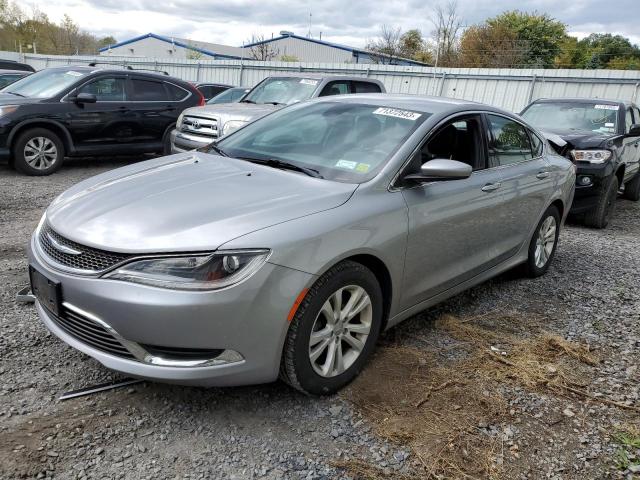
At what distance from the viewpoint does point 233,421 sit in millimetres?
2684

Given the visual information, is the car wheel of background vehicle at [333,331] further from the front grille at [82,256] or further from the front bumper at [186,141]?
the front bumper at [186,141]

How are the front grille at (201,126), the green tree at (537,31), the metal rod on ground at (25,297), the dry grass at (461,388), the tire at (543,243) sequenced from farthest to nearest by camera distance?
the green tree at (537,31) < the front grille at (201,126) < the tire at (543,243) < the metal rod on ground at (25,297) < the dry grass at (461,388)

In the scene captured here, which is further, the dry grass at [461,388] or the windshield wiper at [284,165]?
the windshield wiper at [284,165]

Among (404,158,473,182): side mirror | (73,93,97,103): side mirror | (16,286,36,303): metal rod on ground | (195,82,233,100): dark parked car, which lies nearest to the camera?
(404,158,473,182): side mirror

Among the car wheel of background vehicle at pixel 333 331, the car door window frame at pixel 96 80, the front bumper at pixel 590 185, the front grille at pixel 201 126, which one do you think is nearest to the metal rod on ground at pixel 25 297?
the car wheel of background vehicle at pixel 333 331

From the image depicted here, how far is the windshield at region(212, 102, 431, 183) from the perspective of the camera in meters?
3.28

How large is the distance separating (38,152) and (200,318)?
7.13 m

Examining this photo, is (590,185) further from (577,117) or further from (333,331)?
(333,331)

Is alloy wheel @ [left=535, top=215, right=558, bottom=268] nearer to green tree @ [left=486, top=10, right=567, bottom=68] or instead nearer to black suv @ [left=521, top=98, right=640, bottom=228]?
black suv @ [left=521, top=98, right=640, bottom=228]

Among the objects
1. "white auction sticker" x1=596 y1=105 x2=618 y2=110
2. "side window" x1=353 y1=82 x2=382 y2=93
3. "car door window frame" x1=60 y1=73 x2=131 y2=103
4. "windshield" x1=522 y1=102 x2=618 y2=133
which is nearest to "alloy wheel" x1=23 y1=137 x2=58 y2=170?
"car door window frame" x1=60 y1=73 x2=131 y2=103

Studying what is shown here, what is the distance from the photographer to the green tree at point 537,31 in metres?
41.9

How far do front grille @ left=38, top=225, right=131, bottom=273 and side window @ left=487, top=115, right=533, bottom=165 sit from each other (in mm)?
2847

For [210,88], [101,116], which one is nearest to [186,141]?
[101,116]

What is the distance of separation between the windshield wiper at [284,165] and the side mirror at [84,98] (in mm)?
5763
